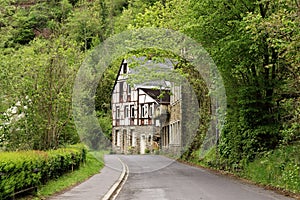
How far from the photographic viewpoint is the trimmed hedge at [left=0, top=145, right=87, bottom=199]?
981 cm

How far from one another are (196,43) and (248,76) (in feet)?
10.5

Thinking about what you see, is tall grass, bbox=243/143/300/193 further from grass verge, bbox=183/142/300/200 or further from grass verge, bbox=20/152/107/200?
A: grass verge, bbox=20/152/107/200

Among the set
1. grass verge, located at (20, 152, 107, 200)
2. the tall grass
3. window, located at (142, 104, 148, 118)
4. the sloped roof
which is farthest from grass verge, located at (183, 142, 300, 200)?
window, located at (142, 104, 148, 118)

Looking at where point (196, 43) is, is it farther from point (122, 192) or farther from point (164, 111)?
point (164, 111)

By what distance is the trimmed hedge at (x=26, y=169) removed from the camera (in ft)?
32.2

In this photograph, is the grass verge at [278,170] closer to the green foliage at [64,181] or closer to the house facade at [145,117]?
the green foliage at [64,181]

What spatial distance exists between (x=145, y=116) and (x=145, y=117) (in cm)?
21

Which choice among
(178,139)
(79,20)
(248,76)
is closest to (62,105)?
(248,76)

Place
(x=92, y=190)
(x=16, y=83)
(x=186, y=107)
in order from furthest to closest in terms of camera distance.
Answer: (x=186, y=107)
(x=16, y=83)
(x=92, y=190)

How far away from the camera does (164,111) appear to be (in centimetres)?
4075

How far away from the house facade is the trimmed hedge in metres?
16.1

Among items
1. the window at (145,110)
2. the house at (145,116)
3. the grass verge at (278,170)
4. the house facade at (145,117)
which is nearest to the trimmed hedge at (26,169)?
the grass verge at (278,170)

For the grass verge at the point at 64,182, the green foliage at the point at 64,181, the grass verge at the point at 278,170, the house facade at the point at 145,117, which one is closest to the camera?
the grass verge at the point at 64,182

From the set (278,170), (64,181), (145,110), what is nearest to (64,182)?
(64,181)
